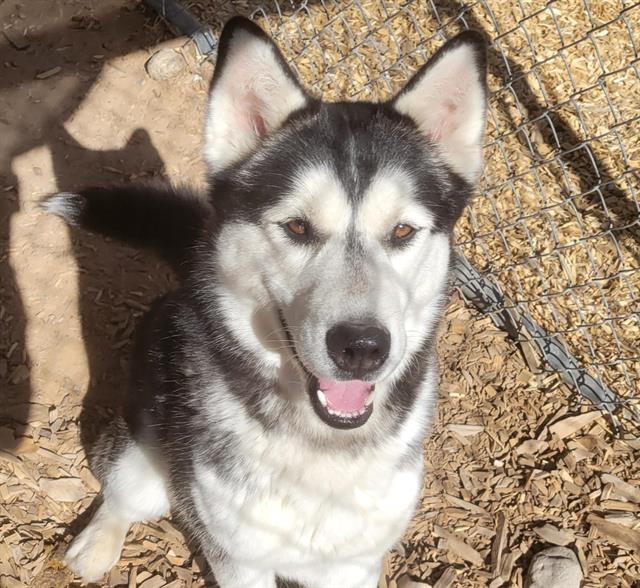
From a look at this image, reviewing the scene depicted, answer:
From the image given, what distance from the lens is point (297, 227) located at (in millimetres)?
2002

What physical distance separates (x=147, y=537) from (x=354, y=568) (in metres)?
1.02

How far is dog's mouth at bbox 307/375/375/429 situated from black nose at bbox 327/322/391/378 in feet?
0.73

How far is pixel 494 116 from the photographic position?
418cm

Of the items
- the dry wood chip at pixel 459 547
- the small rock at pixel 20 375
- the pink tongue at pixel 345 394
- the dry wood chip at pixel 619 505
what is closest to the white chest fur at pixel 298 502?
the pink tongue at pixel 345 394

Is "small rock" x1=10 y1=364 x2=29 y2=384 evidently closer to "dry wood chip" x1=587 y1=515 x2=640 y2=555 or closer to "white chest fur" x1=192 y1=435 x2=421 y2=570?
"white chest fur" x1=192 y1=435 x2=421 y2=570

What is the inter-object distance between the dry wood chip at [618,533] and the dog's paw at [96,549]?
1.99 metres

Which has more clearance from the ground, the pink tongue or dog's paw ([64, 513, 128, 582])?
the pink tongue

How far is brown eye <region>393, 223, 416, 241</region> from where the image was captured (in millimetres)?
2031

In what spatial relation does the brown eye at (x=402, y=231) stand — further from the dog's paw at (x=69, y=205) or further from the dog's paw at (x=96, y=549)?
the dog's paw at (x=96, y=549)

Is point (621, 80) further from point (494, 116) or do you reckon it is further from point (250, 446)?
point (250, 446)

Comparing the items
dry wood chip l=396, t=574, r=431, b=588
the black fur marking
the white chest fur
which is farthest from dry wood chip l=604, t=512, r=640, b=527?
the black fur marking

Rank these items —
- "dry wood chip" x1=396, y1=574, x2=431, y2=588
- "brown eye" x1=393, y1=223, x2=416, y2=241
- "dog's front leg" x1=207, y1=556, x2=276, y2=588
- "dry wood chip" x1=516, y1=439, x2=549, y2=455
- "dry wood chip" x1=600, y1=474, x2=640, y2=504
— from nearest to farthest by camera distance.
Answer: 1. "brown eye" x1=393, y1=223, x2=416, y2=241
2. "dog's front leg" x1=207, y1=556, x2=276, y2=588
3. "dry wood chip" x1=396, y1=574, x2=431, y2=588
4. "dry wood chip" x1=600, y1=474, x2=640, y2=504
5. "dry wood chip" x1=516, y1=439, x2=549, y2=455

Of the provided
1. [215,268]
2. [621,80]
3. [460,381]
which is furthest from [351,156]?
[621,80]

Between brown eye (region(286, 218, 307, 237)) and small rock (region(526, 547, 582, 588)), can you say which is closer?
brown eye (region(286, 218, 307, 237))
